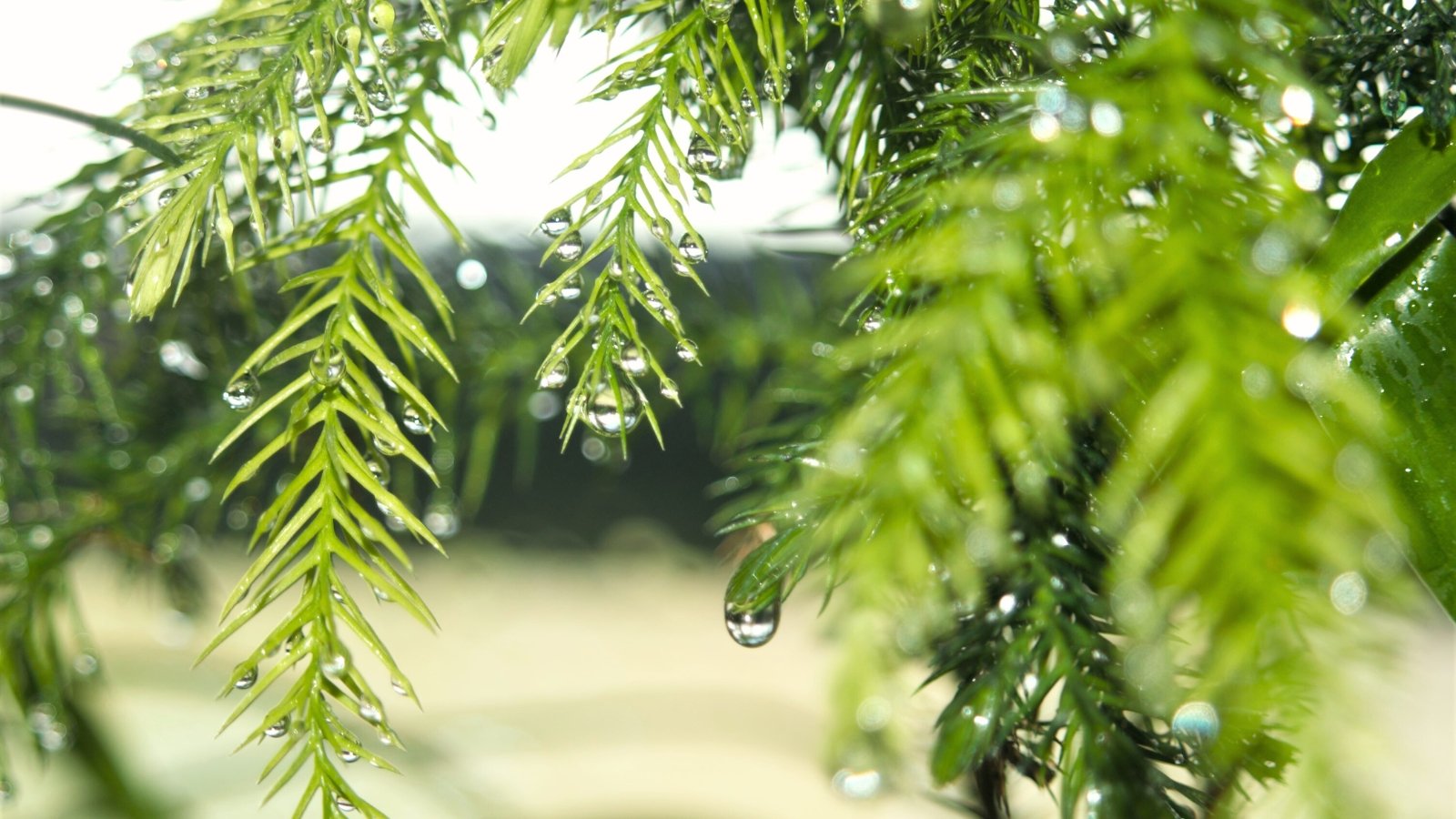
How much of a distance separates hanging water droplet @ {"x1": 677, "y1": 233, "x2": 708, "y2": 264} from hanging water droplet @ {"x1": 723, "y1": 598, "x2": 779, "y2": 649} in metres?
0.06

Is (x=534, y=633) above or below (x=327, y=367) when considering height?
below

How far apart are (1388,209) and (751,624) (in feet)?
0.43

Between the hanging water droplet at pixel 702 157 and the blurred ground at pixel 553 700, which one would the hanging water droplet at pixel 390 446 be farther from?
the blurred ground at pixel 553 700

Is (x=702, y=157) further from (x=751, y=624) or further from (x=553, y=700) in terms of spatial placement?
(x=553, y=700)

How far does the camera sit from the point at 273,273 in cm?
30

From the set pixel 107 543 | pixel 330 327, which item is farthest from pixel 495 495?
pixel 330 327

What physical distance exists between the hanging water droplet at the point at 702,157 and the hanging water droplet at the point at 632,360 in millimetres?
34

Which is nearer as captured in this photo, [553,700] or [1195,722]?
[1195,722]

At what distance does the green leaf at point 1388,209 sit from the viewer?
0.52ft

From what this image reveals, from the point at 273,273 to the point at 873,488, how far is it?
0.25 meters

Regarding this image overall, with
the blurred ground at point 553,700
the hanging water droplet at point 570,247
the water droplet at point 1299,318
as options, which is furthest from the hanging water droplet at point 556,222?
the blurred ground at point 553,700

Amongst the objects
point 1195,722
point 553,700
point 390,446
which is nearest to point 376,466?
point 390,446

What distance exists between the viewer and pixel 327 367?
163 millimetres

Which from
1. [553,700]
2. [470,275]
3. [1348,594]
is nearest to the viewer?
[1348,594]
